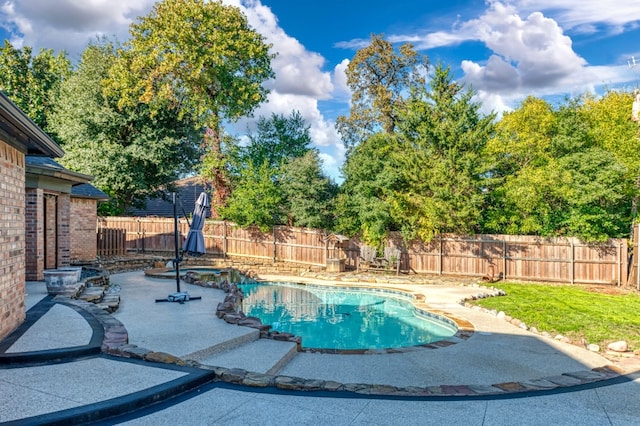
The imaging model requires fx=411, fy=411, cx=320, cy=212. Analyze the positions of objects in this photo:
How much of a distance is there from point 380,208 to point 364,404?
41.9 feet

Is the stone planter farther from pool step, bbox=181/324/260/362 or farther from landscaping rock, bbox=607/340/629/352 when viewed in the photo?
landscaping rock, bbox=607/340/629/352

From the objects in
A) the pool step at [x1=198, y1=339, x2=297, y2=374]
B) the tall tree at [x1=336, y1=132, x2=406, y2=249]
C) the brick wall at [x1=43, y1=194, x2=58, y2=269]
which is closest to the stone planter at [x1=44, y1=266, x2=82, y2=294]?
the brick wall at [x1=43, y1=194, x2=58, y2=269]

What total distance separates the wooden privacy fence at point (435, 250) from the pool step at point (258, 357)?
11613mm

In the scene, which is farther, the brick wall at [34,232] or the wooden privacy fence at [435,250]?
the wooden privacy fence at [435,250]

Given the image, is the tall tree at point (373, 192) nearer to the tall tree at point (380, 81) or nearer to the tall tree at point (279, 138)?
the tall tree at point (380, 81)

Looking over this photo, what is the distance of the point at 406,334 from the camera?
29.7 feet

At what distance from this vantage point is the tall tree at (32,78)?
2717cm

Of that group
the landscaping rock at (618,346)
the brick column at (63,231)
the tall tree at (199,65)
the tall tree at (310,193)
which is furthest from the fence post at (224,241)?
the landscaping rock at (618,346)

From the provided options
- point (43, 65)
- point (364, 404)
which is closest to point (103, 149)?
point (43, 65)

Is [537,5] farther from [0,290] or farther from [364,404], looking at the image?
[0,290]

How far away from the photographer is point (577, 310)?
9.62 m

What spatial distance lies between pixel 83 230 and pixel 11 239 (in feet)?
31.9

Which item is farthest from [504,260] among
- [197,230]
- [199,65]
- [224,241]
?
[199,65]

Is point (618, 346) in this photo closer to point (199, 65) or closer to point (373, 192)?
point (373, 192)
